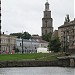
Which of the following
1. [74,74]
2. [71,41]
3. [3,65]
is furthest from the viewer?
[71,41]

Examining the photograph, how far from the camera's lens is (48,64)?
9688 centimetres

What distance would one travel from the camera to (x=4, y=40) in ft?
636

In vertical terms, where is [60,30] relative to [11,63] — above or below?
above

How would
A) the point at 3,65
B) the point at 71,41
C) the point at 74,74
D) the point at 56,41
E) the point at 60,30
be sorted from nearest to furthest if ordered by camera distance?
1. the point at 74,74
2. the point at 3,65
3. the point at 56,41
4. the point at 71,41
5. the point at 60,30

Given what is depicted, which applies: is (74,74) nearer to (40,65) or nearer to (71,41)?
(40,65)

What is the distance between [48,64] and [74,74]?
1241 inches

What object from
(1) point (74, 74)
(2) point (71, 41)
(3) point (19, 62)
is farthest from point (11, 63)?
(2) point (71, 41)

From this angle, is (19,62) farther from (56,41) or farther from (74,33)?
(74,33)

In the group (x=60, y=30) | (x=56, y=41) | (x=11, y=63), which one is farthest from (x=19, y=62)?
(x=60, y=30)

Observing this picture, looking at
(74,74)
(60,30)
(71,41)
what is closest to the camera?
(74,74)

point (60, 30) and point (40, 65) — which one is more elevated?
point (60, 30)

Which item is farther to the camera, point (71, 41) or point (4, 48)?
point (4, 48)

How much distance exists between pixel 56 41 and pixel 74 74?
7237 centimetres

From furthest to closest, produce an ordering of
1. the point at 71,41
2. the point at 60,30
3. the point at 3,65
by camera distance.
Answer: the point at 60,30, the point at 71,41, the point at 3,65
